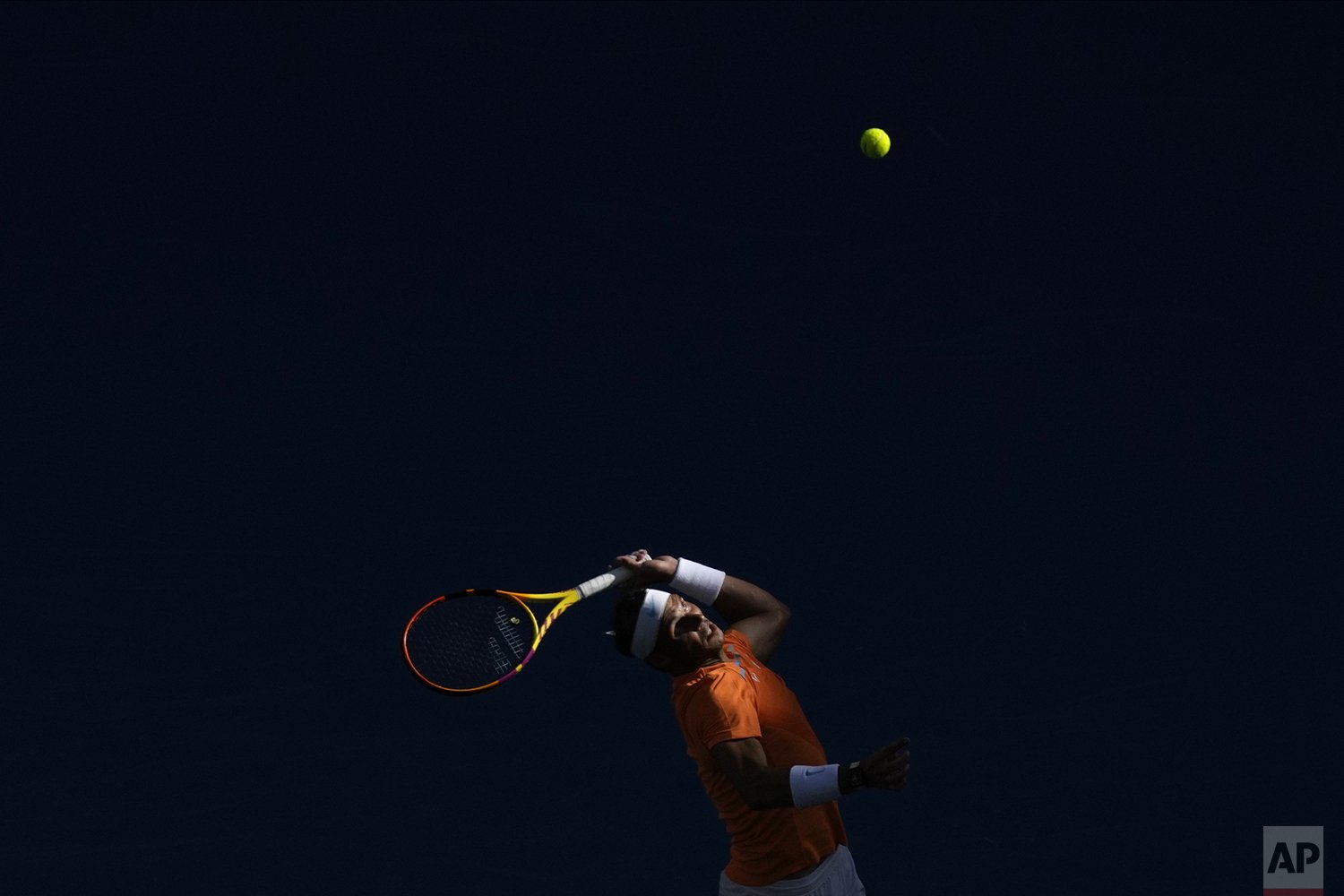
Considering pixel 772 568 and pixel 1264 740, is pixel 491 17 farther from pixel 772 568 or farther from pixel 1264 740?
pixel 1264 740

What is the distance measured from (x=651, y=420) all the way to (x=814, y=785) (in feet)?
5.29

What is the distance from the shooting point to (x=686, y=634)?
3.88 meters

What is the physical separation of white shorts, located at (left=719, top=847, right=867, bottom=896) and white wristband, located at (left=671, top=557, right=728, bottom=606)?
0.71m

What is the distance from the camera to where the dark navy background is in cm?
466

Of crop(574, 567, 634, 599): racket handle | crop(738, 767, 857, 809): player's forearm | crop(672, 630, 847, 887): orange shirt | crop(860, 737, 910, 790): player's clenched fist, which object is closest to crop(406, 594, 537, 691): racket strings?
crop(574, 567, 634, 599): racket handle

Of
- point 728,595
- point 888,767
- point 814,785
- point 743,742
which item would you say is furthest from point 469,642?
point 888,767

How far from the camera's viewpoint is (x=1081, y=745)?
16.8ft

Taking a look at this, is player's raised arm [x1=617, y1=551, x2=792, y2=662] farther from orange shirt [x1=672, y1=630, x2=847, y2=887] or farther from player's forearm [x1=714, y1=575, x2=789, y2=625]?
orange shirt [x1=672, y1=630, x2=847, y2=887]

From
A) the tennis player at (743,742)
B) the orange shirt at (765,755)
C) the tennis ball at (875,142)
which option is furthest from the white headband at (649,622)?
the tennis ball at (875,142)

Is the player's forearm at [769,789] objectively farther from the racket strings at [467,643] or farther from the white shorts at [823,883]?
the racket strings at [467,643]

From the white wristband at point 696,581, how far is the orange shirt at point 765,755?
0.80ft

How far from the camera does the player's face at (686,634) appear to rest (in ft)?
12.7

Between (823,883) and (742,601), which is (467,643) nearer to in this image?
(742,601)

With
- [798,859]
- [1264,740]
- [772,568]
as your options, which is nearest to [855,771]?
[798,859]
